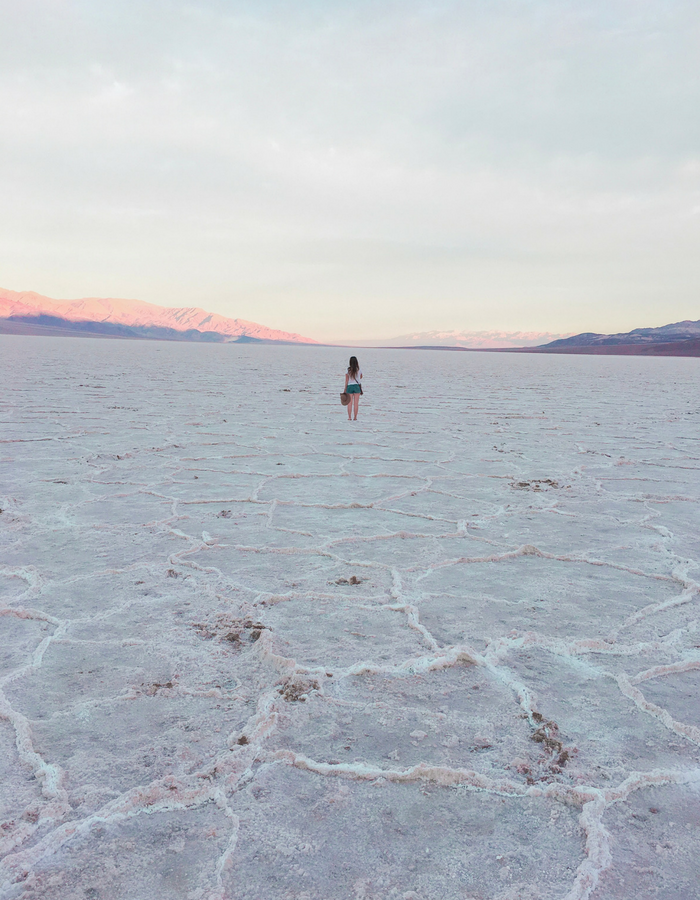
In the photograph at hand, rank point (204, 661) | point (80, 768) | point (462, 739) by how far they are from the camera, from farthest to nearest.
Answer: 1. point (204, 661)
2. point (462, 739)
3. point (80, 768)

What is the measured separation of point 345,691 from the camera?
5.29ft

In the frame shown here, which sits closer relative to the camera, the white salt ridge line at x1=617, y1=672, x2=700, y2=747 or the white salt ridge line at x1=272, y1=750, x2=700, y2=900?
the white salt ridge line at x1=272, y1=750, x2=700, y2=900

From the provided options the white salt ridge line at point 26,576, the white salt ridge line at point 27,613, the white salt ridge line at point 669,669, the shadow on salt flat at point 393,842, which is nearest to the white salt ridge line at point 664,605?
the white salt ridge line at point 669,669

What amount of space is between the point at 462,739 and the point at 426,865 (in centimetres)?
38

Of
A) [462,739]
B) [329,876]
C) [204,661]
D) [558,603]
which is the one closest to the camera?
[329,876]

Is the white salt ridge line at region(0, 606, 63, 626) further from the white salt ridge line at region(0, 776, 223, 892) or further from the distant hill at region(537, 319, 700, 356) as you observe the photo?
the distant hill at region(537, 319, 700, 356)

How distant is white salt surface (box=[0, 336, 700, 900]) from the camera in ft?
3.56

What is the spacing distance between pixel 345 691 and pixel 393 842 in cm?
51

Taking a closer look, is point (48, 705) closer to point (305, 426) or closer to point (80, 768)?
point (80, 768)

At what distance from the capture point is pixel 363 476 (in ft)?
13.9

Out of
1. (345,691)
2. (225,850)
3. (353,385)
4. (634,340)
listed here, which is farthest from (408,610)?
(634,340)

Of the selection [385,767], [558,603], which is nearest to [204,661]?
[385,767]

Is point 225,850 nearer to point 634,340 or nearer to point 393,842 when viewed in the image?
point 393,842

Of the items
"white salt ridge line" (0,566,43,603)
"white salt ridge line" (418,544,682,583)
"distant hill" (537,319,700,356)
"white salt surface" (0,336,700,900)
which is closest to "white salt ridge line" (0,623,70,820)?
"white salt surface" (0,336,700,900)
